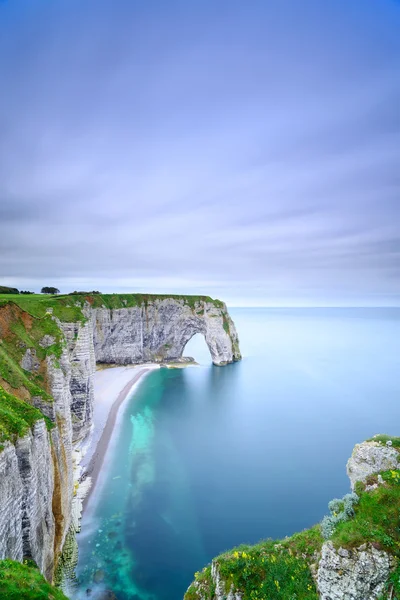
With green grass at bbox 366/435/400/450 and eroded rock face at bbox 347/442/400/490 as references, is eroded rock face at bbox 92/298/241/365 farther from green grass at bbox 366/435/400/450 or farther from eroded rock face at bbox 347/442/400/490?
green grass at bbox 366/435/400/450

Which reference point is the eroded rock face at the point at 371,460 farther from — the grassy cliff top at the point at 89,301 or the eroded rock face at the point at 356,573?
the grassy cliff top at the point at 89,301

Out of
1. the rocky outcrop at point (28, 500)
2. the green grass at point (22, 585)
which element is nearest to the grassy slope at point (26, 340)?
the rocky outcrop at point (28, 500)

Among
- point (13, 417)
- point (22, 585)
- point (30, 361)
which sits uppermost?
point (30, 361)

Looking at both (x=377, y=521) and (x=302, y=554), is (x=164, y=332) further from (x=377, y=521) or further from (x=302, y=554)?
(x=377, y=521)

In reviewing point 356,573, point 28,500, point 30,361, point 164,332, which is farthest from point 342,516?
point 164,332

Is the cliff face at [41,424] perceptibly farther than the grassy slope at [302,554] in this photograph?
Yes

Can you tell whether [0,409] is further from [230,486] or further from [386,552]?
[230,486]
